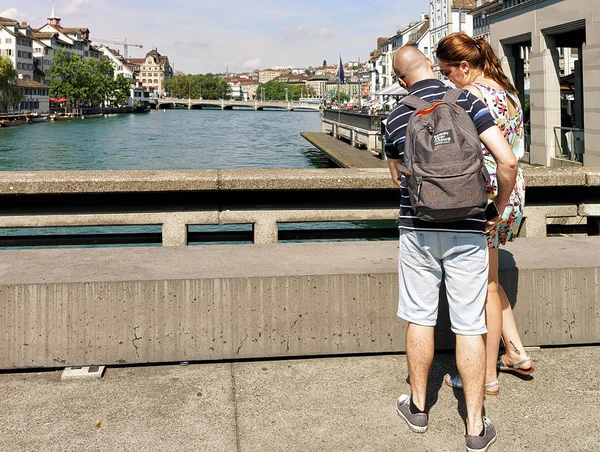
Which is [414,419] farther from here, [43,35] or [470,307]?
[43,35]

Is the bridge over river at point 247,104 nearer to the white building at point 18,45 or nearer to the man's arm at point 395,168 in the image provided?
the white building at point 18,45

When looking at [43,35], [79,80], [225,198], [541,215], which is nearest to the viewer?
[225,198]

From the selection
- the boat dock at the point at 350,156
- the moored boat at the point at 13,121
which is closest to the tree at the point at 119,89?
the moored boat at the point at 13,121

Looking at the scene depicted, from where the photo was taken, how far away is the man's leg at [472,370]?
3.23m

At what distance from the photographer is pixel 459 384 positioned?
3818 millimetres

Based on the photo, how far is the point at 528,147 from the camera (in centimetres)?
2392

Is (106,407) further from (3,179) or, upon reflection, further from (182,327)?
(3,179)

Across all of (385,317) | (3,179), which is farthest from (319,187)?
(3,179)

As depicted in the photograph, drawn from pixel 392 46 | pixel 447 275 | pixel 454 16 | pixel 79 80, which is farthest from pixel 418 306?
pixel 392 46

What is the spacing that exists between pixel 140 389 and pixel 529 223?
341 centimetres

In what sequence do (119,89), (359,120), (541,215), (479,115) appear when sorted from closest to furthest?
(479,115) → (541,215) → (359,120) → (119,89)

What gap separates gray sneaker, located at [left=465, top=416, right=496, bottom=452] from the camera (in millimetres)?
3131

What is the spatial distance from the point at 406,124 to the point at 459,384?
52.5 inches

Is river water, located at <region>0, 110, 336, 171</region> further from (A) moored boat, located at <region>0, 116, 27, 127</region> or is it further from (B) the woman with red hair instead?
(B) the woman with red hair
